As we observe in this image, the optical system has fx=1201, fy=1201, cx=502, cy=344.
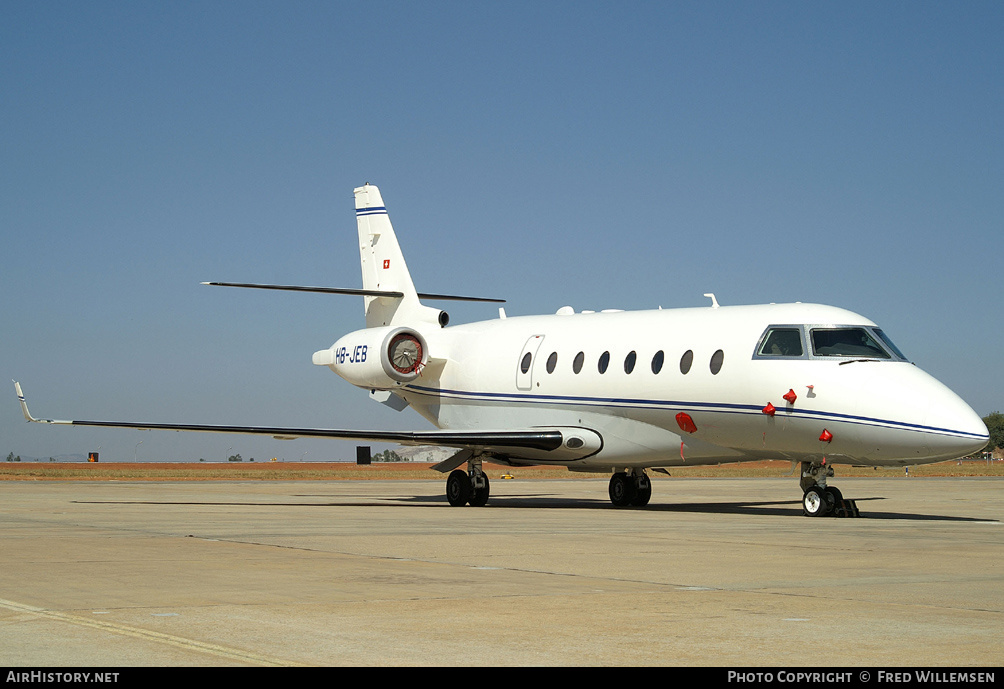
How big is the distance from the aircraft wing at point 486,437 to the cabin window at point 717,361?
3393mm

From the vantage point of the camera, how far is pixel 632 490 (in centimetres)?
2583

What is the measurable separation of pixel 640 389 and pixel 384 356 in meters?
7.72

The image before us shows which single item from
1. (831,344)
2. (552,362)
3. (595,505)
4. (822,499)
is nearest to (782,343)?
(831,344)

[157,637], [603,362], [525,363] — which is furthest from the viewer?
[525,363]

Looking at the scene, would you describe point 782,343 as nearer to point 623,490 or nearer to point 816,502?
point 816,502

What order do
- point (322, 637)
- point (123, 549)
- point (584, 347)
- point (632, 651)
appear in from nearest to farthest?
point (632, 651) < point (322, 637) < point (123, 549) < point (584, 347)

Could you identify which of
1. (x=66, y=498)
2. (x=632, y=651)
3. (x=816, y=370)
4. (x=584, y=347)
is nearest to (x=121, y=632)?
(x=632, y=651)

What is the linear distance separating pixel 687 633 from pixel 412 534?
8917 millimetres

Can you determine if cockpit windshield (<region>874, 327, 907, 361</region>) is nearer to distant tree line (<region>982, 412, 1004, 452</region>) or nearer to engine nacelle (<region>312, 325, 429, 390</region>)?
engine nacelle (<region>312, 325, 429, 390</region>)

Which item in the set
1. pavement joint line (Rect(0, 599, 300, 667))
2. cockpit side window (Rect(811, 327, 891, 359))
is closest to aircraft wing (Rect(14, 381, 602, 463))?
cockpit side window (Rect(811, 327, 891, 359))

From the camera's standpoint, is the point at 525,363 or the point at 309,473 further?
the point at 309,473

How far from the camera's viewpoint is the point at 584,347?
24.9 metres
